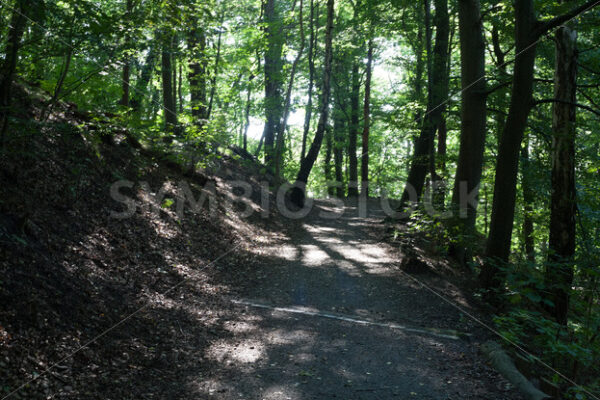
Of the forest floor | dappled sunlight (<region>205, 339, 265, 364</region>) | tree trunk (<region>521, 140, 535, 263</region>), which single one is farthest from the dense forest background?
dappled sunlight (<region>205, 339, 265, 364</region>)

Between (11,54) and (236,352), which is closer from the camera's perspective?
(11,54)

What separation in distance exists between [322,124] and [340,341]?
40.4 feet

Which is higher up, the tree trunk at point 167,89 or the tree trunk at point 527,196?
the tree trunk at point 167,89

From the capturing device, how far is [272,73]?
20.0m

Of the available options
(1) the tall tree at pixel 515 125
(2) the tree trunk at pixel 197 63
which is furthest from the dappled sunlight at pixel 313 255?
(2) the tree trunk at pixel 197 63

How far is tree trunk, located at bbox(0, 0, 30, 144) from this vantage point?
14.8ft

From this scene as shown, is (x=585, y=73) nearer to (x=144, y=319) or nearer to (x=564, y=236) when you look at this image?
(x=564, y=236)

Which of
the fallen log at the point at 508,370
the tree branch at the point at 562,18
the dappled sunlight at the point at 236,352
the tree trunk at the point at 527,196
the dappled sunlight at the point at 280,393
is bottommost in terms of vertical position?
the dappled sunlight at the point at 280,393

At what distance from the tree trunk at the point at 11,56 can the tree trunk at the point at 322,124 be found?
1238 cm

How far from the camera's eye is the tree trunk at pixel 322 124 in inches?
628

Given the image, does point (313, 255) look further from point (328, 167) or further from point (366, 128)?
point (328, 167)

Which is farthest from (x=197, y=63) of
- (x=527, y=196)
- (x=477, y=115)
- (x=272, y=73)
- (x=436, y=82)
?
(x=527, y=196)

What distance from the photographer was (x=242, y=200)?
1389 cm

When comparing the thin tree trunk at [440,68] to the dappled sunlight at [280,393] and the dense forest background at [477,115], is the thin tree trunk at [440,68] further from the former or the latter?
the dappled sunlight at [280,393]
